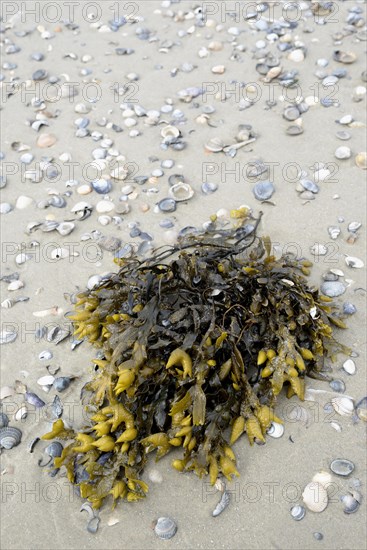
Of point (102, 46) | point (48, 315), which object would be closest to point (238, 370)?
point (48, 315)

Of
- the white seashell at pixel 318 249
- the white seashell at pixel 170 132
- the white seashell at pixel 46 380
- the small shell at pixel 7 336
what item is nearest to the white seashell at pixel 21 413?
the white seashell at pixel 46 380

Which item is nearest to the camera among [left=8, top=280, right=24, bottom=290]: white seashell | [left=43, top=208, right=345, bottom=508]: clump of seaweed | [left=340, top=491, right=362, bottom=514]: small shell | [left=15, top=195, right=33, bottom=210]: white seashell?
[left=340, top=491, right=362, bottom=514]: small shell

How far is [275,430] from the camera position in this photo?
2.52 metres

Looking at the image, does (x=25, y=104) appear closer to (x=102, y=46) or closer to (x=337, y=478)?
(x=102, y=46)

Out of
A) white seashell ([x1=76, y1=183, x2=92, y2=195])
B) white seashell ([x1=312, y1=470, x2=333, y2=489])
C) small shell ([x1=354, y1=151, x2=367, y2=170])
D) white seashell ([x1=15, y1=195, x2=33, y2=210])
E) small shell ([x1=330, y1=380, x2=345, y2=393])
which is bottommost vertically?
white seashell ([x1=312, y1=470, x2=333, y2=489])

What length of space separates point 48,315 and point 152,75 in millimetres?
2466

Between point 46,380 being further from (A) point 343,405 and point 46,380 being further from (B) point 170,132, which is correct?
(B) point 170,132

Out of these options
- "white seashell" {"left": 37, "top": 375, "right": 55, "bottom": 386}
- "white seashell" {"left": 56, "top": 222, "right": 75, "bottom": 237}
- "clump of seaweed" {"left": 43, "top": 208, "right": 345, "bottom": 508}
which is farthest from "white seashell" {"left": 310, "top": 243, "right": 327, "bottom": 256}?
"white seashell" {"left": 37, "top": 375, "right": 55, "bottom": 386}

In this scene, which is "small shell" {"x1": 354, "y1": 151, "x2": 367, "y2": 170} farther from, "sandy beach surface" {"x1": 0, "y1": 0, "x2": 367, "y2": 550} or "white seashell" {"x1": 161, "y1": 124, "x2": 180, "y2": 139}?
"white seashell" {"x1": 161, "y1": 124, "x2": 180, "y2": 139}

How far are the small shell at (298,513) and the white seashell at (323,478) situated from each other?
130 millimetres

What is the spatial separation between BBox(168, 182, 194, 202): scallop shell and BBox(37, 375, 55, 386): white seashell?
141 centimetres

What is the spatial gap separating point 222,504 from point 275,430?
39 centimetres

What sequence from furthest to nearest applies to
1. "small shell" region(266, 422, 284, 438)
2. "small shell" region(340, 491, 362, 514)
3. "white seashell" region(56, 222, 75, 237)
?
"white seashell" region(56, 222, 75, 237)
"small shell" region(266, 422, 284, 438)
"small shell" region(340, 491, 362, 514)

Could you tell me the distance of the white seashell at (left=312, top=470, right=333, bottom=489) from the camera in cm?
238
